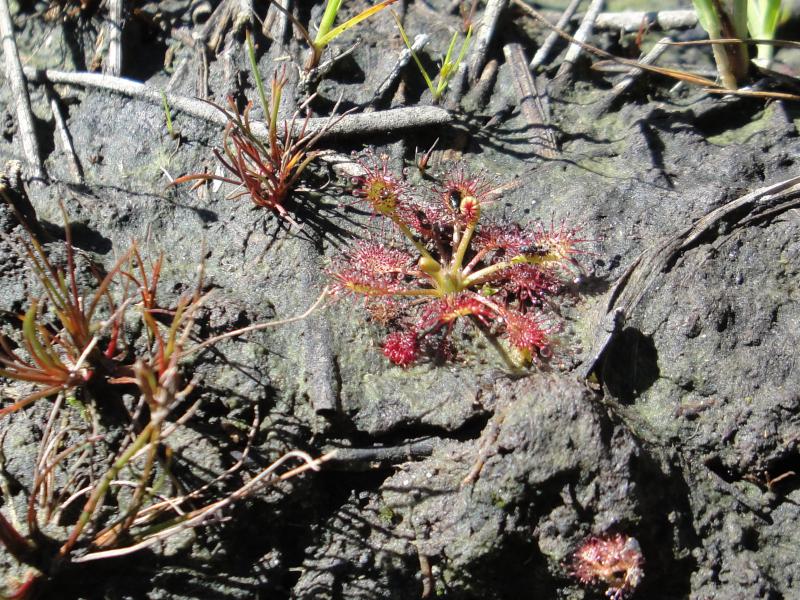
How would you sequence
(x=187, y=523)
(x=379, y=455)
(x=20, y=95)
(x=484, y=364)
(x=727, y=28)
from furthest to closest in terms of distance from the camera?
(x=20, y=95), (x=727, y=28), (x=484, y=364), (x=379, y=455), (x=187, y=523)

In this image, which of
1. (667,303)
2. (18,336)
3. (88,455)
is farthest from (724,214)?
(18,336)

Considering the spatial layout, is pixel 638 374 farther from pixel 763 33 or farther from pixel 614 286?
pixel 763 33

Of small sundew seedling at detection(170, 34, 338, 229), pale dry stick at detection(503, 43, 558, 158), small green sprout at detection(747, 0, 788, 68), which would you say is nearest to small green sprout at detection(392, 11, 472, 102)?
pale dry stick at detection(503, 43, 558, 158)

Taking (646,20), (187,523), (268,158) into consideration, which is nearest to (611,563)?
(187,523)

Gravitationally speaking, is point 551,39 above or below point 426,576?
above

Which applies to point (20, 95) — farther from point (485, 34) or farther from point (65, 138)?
point (485, 34)

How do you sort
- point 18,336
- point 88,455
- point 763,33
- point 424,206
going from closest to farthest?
point 88,455 < point 18,336 < point 424,206 < point 763,33
